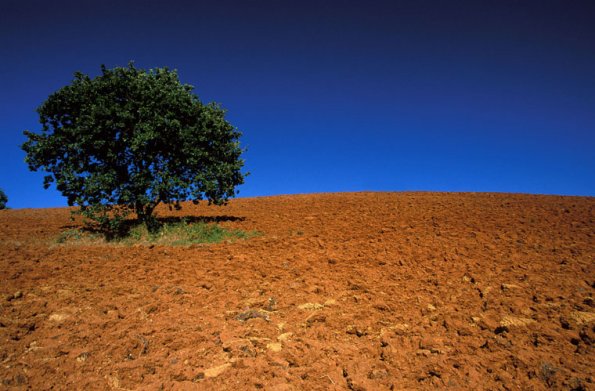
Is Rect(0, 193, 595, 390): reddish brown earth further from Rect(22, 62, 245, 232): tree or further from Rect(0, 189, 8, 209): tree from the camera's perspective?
Rect(0, 189, 8, 209): tree

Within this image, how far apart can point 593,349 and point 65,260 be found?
41.5 feet

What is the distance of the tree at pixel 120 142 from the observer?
1416 centimetres

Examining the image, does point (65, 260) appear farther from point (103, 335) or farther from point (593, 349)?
point (593, 349)

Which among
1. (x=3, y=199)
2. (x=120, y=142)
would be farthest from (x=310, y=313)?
(x=3, y=199)

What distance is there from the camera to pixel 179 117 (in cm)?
1565

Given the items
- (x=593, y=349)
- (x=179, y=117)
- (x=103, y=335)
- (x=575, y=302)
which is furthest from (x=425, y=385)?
(x=179, y=117)

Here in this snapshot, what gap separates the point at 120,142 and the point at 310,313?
11.9m

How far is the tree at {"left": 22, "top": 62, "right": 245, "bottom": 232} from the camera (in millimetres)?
14156

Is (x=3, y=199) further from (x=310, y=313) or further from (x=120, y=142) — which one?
(x=310, y=313)

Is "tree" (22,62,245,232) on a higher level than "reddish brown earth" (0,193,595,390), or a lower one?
higher

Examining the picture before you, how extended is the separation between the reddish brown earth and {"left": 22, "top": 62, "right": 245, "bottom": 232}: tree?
3.09 metres

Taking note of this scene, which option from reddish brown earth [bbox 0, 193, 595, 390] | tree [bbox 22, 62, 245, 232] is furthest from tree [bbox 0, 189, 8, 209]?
reddish brown earth [bbox 0, 193, 595, 390]

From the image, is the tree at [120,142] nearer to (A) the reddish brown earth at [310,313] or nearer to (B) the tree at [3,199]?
(A) the reddish brown earth at [310,313]

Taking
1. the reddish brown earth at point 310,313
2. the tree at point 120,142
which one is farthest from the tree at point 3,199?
the reddish brown earth at point 310,313
